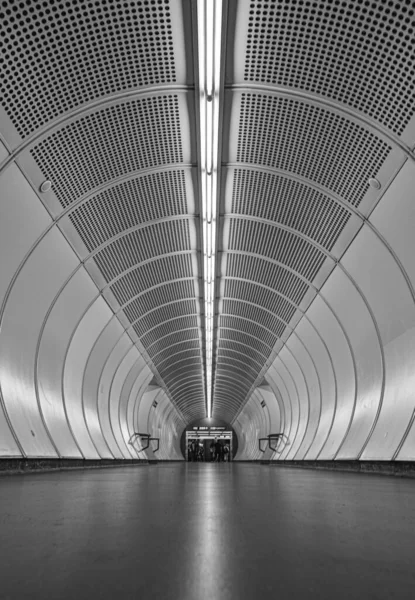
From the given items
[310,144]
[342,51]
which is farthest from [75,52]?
[310,144]

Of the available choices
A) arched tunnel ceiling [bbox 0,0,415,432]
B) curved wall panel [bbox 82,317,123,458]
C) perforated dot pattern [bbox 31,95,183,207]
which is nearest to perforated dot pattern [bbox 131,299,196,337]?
curved wall panel [bbox 82,317,123,458]

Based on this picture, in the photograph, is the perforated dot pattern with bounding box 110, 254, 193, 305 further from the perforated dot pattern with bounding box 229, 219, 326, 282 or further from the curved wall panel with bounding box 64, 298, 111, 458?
the perforated dot pattern with bounding box 229, 219, 326, 282

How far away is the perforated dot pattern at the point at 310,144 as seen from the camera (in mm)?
10000

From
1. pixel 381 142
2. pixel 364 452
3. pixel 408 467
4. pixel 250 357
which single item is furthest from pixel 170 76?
pixel 250 357

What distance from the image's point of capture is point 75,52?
27.8 ft

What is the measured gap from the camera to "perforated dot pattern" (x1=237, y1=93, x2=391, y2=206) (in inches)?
394

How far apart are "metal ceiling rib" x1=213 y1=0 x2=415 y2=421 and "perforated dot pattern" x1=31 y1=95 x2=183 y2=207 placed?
130cm

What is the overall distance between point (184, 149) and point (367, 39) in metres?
4.69

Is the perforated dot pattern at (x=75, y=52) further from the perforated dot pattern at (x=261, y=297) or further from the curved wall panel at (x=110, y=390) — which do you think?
the curved wall panel at (x=110, y=390)

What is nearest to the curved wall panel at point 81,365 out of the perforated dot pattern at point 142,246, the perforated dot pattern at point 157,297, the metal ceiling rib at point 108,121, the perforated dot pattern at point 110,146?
the perforated dot pattern at point 157,297

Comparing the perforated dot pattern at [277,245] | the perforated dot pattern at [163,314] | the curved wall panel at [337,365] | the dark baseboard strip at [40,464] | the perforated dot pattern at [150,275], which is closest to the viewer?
the dark baseboard strip at [40,464]

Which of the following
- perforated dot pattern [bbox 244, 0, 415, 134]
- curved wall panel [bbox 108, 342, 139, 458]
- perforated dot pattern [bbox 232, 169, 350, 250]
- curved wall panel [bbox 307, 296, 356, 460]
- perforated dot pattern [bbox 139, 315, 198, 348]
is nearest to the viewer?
perforated dot pattern [bbox 244, 0, 415, 134]

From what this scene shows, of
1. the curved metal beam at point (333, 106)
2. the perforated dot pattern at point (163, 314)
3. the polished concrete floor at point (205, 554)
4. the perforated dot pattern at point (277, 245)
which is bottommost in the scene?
the polished concrete floor at point (205, 554)

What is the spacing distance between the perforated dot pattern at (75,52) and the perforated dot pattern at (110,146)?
63cm
